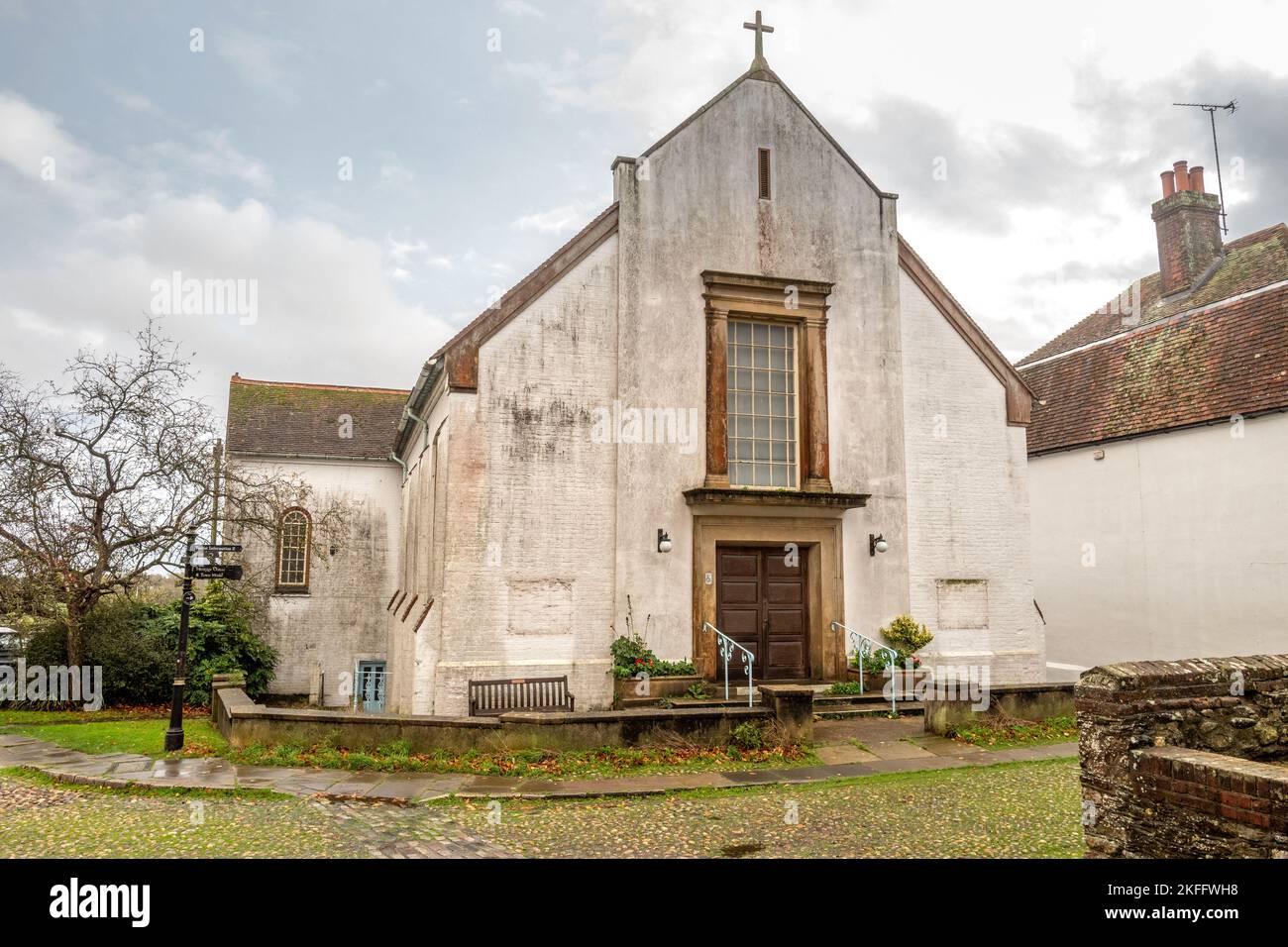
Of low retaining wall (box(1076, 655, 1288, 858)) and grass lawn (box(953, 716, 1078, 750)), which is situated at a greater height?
low retaining wall (box(1076, 655, 1288, 858))

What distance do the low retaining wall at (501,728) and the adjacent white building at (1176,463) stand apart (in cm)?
1127

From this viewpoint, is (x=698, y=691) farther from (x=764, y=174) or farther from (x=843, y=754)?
(x=764, y=174)

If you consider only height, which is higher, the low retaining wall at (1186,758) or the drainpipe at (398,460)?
the drainpipe at (398,460)

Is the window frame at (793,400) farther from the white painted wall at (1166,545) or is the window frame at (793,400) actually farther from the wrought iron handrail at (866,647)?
the white painted wall at (1166,545)

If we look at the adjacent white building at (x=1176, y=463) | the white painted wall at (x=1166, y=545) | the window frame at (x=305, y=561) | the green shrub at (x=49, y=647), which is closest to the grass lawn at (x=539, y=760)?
the green shrub at (x=49, y=647)

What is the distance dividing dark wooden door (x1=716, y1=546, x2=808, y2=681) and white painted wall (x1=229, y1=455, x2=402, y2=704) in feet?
42.9

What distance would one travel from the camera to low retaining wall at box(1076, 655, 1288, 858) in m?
5.13

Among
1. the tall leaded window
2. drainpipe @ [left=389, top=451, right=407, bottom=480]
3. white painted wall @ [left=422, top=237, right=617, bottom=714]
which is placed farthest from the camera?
drainpipe @ [left=389, top=451, right=407, bottom=480]

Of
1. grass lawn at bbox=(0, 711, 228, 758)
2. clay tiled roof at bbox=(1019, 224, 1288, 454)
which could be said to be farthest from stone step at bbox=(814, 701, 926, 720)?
clay tiled roof at bbox=(1019, 224, 1288, 454)

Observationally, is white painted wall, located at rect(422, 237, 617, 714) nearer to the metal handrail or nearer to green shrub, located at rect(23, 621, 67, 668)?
the metal handrail

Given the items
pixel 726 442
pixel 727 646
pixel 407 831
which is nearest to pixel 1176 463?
pixel 726 442

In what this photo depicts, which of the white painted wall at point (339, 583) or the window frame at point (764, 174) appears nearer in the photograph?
the window frame at point (764, 174)

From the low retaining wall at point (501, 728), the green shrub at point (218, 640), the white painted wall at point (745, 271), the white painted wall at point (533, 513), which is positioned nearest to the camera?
the low retaining wall at point (501, 728)

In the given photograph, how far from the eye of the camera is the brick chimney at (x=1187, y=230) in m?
23.8
